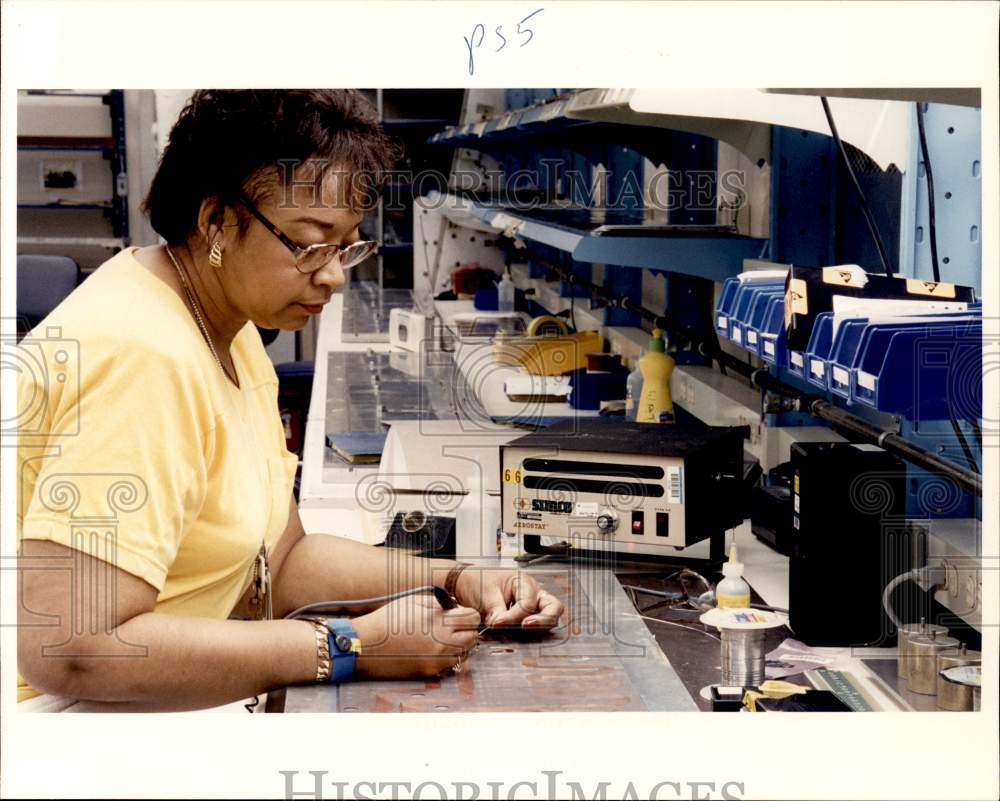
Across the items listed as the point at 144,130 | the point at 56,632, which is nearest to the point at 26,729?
the point at 56,632

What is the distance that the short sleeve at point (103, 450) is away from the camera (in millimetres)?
1435

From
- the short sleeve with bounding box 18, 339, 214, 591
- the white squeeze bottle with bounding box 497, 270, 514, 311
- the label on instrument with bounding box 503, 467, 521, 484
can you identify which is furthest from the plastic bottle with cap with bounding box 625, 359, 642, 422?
the white squeeze bottle with bounding box 497, 270, 514, 311

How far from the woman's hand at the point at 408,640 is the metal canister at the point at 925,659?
23.9 inches

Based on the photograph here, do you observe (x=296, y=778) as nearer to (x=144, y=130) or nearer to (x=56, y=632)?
(x=56, y=632)

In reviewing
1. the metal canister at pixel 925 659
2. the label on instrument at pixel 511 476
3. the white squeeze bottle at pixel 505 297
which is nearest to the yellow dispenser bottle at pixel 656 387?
the label on instrument at pixel 511 476

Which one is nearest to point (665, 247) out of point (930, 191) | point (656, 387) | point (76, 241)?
point (656, 387)

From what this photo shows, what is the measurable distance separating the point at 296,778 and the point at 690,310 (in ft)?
9.89

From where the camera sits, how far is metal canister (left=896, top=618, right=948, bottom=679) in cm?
175

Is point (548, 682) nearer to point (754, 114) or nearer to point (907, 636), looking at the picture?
point (907, 636)

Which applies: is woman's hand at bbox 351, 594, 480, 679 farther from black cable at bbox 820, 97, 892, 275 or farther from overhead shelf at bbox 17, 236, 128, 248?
overhead shelf at bbox 17, 236, 128, 248

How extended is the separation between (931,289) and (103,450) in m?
1.09

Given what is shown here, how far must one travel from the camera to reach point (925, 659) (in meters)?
1.73

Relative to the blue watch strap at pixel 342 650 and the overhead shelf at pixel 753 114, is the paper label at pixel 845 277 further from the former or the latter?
the blue watch strap at pixel 342 650

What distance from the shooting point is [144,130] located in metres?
8.36
